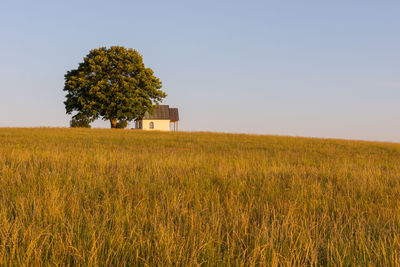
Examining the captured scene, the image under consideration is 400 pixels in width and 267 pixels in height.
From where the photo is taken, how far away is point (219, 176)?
5664mm

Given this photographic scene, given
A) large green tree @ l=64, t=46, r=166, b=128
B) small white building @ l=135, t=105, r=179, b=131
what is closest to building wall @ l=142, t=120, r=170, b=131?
small white building @ l=135, t=105, r=179, b=131

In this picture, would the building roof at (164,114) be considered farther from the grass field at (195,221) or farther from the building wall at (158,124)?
the grass field at (195,221)

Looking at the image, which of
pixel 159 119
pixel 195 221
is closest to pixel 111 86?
pixel 159 119

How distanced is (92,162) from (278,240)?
5696mm

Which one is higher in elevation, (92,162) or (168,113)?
(168,113)

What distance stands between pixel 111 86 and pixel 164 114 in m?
25.9

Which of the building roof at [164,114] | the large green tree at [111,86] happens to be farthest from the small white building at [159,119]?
the large green tree at [111,86]

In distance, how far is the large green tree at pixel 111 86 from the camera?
36406mm

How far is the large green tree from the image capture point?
36.4m

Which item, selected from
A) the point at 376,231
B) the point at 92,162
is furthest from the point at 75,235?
the point at 92,162

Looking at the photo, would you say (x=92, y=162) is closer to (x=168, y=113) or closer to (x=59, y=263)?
(x=59, y=263)

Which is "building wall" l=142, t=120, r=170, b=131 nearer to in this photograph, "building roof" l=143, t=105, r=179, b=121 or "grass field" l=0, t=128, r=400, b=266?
"building roof" l=143, t=105, r=179, b=121

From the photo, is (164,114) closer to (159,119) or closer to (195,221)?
(159,119)

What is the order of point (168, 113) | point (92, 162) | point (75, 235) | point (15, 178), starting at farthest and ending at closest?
point (168, 113) → point (92, 162) → point (15, 178) → point (75, 235)
